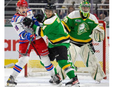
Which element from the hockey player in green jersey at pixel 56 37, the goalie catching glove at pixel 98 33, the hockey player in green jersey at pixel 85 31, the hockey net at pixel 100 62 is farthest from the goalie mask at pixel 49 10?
the hockey net at pixel 100 62

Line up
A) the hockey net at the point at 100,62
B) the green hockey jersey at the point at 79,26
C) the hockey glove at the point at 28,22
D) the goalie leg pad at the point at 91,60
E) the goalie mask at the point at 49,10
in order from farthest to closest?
the hockey net at the point at 100,62
the goalie leg pad at the point at 91,60
the green hockey jersey at the point at 79,26
the goalie mask at the point at 49,10
the hockey glove at the point at 28,22

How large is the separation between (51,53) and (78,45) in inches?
23.8

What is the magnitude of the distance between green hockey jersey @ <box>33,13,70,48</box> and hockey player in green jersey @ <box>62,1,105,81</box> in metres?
0.50

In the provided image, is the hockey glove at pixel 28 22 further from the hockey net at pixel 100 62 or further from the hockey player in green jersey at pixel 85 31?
the hockey net at pixel 100 62

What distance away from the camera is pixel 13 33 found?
5336mm

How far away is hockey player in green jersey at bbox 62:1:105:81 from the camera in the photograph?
395cm

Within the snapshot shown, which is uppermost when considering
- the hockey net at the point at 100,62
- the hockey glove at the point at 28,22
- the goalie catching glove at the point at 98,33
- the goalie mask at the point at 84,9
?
the goalie mask at the point at 84,9

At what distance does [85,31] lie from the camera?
402 cm

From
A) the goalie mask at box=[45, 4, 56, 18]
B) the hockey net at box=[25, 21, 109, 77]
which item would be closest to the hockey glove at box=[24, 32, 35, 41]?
the goalie mask at box=[45, 4, 56, 18]

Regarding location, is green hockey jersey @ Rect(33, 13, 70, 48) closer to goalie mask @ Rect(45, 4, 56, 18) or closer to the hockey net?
goalie mask @ Rect(45, 4, 56, 18)

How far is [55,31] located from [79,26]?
0.63 meters

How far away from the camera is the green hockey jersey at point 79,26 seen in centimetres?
394

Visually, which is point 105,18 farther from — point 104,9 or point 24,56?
point 24,56
